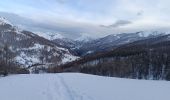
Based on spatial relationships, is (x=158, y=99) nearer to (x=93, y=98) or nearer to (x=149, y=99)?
(x=149, y=99)

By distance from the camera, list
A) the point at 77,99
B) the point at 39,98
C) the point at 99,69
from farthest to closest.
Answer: the point at 99,69, the point at 39,98, the point at 77,99

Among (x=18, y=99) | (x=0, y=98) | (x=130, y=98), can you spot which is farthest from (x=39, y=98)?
(x=130, y=98)

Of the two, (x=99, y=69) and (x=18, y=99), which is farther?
(x=99, y=69)

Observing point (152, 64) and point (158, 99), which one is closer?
point (158, 99)

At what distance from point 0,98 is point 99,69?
137968 millimetres

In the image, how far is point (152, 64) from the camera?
144000 mm

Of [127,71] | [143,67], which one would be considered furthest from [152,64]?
[127,71]

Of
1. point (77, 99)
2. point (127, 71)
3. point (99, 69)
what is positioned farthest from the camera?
point (99, 69)

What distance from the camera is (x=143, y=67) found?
5610 inches

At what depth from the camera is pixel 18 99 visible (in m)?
20.3

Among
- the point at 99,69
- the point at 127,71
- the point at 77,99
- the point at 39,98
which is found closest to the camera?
the point at 77,99

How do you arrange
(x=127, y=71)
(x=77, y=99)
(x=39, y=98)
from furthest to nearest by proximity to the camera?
1. (x=127, y=71)
2. (x=39, y=98)
3. (x=77, y=99)

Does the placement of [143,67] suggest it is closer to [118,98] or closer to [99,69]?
[99,69]

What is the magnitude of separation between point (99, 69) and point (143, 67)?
26.0 metres
